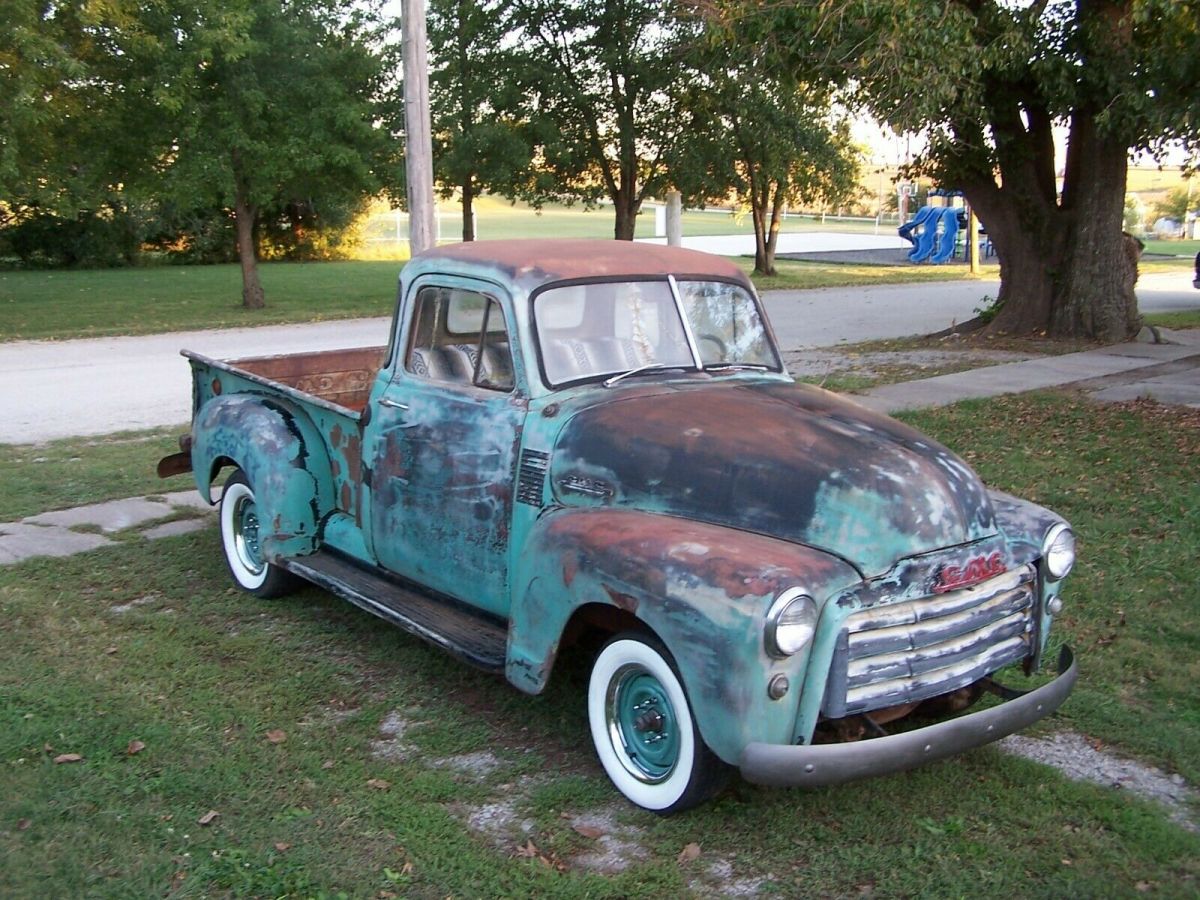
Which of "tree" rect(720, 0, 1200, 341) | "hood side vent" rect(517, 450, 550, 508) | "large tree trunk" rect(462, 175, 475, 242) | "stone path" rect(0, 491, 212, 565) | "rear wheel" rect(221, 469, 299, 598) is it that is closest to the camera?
"hood side vent" rect(517, 450, 550, 508)

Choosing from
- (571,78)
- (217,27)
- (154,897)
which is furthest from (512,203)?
(154,897)

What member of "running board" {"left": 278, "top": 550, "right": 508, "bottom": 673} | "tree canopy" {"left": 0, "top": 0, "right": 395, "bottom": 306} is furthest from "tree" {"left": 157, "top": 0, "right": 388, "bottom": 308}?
"running board" {"left": 278, "top": 550, "right": 508, "bottom": 673}

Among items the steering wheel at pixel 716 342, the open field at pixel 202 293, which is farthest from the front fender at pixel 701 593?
the open field at pixel 202 293

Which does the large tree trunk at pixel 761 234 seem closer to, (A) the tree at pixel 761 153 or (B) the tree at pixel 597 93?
(A) the tree at pixel 761 153

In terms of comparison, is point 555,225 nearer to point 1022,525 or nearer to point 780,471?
point 1022,525

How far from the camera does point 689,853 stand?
11.7ft

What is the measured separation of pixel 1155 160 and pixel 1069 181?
1034 mm

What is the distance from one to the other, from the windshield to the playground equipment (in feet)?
106

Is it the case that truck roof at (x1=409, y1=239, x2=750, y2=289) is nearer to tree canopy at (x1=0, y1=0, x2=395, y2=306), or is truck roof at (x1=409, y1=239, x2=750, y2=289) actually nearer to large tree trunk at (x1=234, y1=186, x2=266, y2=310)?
tree canopy at (x1=0, y1=0, x2=395, y2=306)

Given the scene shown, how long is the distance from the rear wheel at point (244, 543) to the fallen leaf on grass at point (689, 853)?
9.55ft

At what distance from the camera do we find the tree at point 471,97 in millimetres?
22922

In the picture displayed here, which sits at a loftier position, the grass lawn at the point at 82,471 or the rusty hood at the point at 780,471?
the rusty hood at the point at 780,471

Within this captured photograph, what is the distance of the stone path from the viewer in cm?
670

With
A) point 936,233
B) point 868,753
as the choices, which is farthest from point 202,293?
point 868,753
